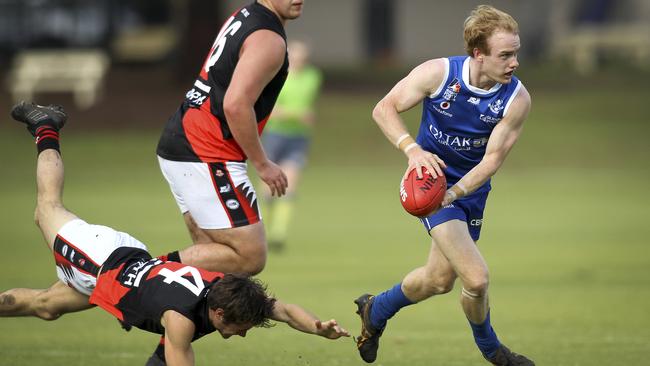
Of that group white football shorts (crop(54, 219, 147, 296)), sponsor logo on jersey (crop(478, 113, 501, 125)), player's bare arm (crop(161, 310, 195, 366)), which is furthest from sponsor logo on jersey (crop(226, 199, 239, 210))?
sponsor logo on jersey (crop(478, 113, 501, 125))

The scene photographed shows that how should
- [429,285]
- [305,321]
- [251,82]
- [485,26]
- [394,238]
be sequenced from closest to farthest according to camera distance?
[305,321]
[251,82]
[485,26]
[429,285]
[394,238]

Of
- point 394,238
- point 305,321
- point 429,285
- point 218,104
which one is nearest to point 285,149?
point 394,238

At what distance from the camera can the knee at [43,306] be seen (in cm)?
710

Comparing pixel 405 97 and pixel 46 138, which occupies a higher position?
pixel 405 97

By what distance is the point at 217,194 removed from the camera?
7.15 metres

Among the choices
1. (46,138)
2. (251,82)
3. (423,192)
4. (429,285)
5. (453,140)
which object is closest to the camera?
(423,192)

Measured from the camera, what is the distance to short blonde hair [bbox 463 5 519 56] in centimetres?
697

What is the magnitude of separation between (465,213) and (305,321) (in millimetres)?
1542

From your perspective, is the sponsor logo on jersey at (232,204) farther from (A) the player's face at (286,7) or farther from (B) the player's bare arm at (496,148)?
(B) the player's bare arm at (496,148)

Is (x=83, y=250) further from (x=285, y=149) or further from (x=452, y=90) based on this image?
(x=285, y=149)

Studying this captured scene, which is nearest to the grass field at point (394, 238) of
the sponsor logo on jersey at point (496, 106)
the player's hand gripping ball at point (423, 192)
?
the player's hand gripping ball at point (423, 192)

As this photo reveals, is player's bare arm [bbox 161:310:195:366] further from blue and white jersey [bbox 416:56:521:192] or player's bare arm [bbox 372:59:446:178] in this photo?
blue and white jersey [bbox 416:56:521:192]

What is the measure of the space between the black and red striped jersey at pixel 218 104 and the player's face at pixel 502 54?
1228 millimetres

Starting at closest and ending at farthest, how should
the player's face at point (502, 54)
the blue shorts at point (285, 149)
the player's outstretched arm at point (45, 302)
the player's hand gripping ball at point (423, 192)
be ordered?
the player's hand gripping ball at point (423, 192) < the player's face at point (502, 54) < the player's outstretched arm at point (45, 302) < the blue shorts at point (285, 149)
